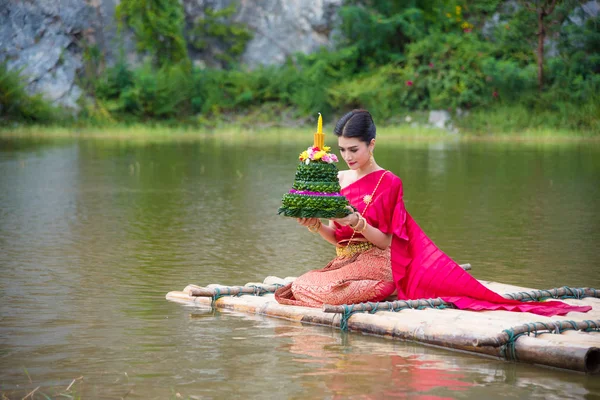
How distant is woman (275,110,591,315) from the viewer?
6.18 metres

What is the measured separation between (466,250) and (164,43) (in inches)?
1020

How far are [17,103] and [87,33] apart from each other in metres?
4.98

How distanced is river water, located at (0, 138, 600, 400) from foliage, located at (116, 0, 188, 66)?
14.4m

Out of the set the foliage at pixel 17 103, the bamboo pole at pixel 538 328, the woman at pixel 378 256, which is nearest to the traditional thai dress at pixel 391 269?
the woman at pixel 378 256

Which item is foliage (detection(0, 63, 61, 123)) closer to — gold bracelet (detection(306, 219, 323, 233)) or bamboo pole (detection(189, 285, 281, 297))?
bamboo pole (detection(189, 285, 281, 297))

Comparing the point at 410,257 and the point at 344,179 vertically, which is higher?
the point at 344,179

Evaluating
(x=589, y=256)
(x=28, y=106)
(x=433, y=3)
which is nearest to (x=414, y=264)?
(x=589, y=256)

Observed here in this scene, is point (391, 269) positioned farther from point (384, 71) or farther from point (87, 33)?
point (87, 33)

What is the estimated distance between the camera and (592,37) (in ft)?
91.7

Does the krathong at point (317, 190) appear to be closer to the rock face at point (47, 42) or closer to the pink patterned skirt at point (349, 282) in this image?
the pink patterned skirt at point (349, 282)

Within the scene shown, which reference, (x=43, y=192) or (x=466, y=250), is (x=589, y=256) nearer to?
(x=466, y=250)

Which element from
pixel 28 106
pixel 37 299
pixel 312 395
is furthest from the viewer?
pixel 28 106

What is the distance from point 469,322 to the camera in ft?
18.8

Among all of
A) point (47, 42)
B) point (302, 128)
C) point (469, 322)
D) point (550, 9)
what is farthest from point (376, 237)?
point (47, 42)
